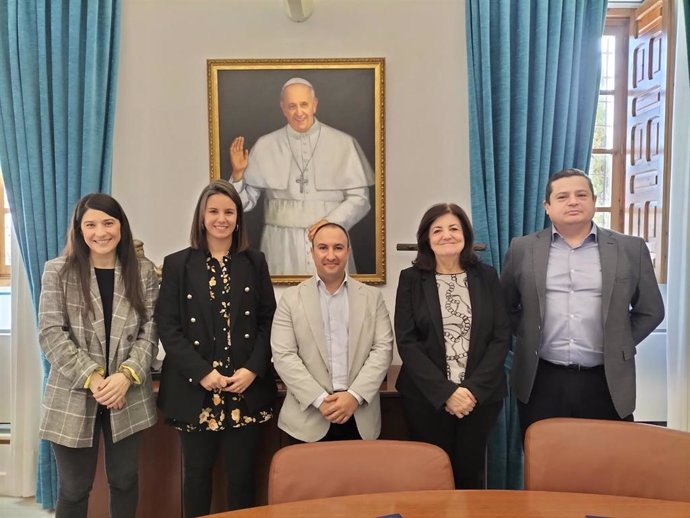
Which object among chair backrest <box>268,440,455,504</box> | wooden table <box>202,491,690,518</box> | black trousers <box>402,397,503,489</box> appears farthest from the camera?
black trousers <box>402,397,503,489</box>

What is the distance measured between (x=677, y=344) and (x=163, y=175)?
2.78m

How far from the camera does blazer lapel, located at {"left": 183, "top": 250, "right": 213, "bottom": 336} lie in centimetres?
200

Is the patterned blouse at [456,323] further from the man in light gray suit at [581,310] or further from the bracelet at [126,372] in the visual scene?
the bracelet at [126,372]

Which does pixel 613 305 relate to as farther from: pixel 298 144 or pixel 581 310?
pixel 298 144

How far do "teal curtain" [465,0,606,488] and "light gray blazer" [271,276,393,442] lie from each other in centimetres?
99

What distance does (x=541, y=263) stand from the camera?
6.93ft

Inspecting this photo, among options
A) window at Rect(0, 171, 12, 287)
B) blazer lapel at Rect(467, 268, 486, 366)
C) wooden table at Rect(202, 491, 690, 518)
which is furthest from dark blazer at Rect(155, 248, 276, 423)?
window at Rect(0, 171, 12, 287)

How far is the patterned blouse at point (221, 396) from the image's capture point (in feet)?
6.54

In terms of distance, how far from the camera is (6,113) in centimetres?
279

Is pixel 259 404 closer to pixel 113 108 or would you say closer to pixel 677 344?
pixel 113 108

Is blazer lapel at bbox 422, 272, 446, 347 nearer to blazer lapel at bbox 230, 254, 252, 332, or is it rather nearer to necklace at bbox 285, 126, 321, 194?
blazer lapel at bbox 230, 254, 252, 332

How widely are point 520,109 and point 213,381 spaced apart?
1951 mm

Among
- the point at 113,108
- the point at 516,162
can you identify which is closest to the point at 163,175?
the point at 113,108

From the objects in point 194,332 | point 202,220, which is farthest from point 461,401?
point 202,220
